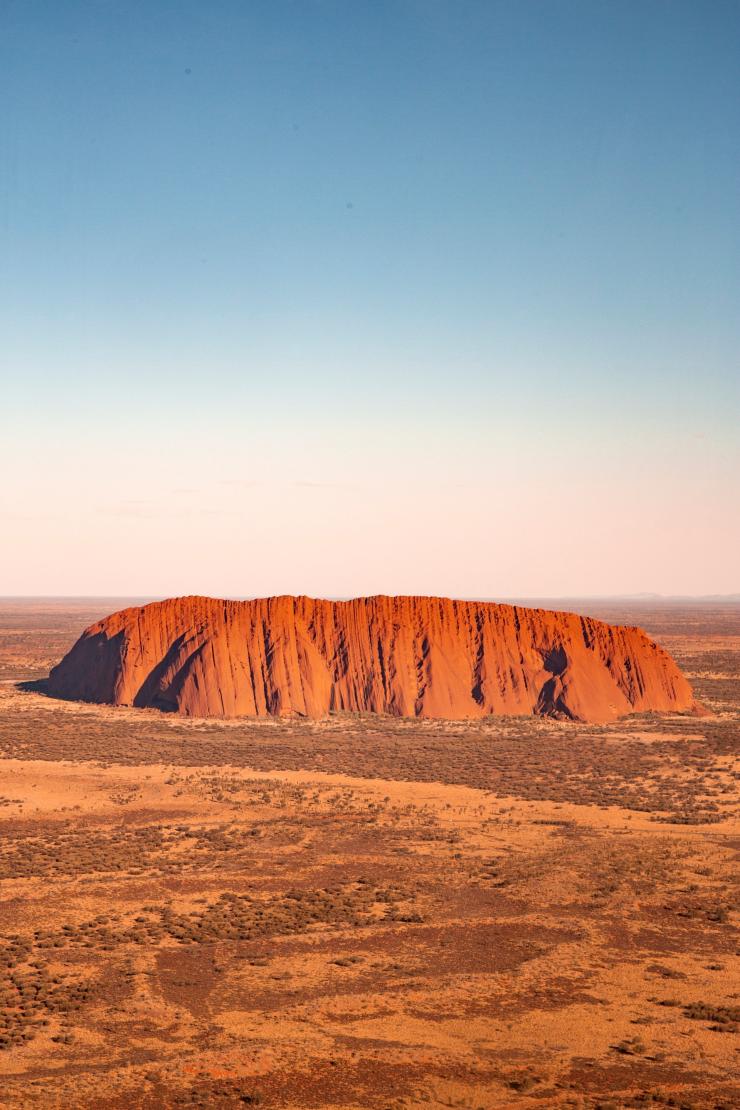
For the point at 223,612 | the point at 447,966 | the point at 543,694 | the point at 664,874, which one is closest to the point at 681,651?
the point at 543,694

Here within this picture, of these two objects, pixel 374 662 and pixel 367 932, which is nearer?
pixel 367 932

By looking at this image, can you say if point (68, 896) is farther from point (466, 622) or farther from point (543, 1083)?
point (466, 622)

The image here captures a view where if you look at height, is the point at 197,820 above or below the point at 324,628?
below

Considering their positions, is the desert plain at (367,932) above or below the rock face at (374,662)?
below

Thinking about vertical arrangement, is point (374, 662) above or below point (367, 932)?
above

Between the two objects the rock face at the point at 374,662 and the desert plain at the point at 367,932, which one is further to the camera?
the rock face at the point at 374,662
